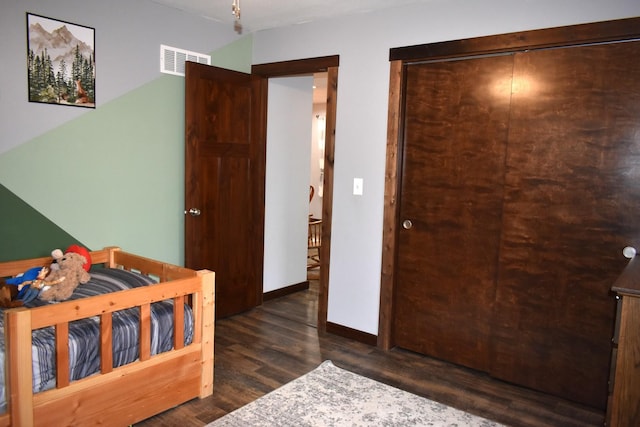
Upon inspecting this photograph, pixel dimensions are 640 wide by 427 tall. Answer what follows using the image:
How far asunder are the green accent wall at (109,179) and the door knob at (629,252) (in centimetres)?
300

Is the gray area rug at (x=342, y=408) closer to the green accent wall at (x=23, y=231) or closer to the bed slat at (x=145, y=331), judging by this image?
the bed slat at (x=145, y=331)

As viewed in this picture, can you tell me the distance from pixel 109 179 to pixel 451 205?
7.65 ft

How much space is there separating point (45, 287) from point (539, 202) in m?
2.73

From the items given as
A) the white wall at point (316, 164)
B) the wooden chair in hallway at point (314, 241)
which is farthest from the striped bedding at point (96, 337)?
the white wall at point (316, 164)

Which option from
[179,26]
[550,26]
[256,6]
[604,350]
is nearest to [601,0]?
[550,26]

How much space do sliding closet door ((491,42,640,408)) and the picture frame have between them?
2.70 meters

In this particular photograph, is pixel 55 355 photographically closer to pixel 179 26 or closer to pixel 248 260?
pixel 248 260

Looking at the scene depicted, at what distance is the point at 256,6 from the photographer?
346 cm

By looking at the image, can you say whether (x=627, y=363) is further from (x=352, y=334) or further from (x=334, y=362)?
(x=352, y=334)

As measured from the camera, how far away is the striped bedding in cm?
204

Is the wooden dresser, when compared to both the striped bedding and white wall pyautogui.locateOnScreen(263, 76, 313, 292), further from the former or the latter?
white wall pyautogui.locateOnScreen(263, 76, 313, 292)

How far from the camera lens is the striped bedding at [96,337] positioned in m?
2.04

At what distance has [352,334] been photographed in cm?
368

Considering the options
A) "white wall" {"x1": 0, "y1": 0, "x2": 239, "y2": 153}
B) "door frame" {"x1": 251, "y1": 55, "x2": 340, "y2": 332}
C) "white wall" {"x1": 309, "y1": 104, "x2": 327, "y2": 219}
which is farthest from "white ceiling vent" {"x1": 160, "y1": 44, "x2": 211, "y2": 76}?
"white wall" {"x1": 309, "y1": 104, "x2": 327, "y2": 219}
